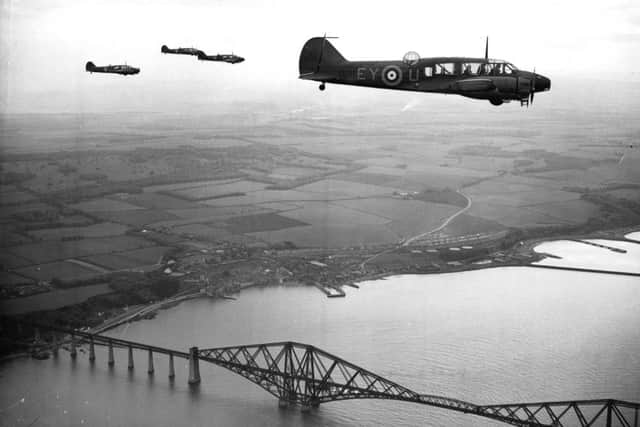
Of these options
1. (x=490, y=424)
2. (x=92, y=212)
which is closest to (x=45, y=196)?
(x=92, y=212)

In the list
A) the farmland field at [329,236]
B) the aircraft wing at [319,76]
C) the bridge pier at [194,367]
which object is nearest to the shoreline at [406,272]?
the farmland field at [329,236]

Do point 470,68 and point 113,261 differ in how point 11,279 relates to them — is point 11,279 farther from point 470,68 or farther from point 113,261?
point 470,68

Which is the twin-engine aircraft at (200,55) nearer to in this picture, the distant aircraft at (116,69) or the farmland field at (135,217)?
the distant aircraft at (116,69)

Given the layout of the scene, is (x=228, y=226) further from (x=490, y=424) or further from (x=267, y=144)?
(x=490, y=424)

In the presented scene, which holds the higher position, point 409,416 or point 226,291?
point 226,291

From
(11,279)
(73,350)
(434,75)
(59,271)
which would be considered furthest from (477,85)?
(11,279)

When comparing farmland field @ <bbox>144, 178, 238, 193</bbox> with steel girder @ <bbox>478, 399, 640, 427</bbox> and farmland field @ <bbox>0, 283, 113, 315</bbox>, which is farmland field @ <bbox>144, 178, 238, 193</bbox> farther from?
steel girder @ <bbox>478, 399, 640, 427</bbox>

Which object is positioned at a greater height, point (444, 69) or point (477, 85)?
point (444, 69)
